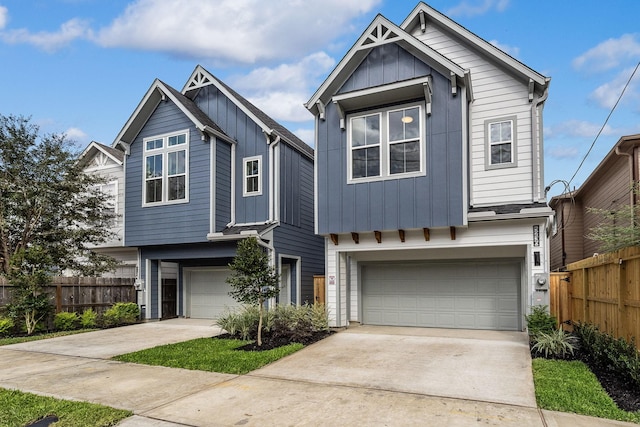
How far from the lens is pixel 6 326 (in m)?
11.2

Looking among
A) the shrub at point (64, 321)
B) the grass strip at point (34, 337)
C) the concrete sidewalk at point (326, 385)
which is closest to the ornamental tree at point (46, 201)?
the shrub at point (64, 321)

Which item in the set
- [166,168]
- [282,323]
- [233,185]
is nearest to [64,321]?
[166,168]

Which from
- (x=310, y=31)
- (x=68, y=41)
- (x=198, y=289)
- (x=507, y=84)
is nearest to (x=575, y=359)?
(x=507, y=84)

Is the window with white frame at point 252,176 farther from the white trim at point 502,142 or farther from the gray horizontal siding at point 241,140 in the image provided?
the white trim at point 502,142

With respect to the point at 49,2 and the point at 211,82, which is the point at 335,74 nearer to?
the point at 211,82

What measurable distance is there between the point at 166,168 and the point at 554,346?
37.0 feet

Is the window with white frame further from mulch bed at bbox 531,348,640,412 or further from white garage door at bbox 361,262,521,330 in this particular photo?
mulch bed at bbox 531,348,640,412

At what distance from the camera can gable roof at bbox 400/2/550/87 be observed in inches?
405

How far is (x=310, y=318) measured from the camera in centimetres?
1053

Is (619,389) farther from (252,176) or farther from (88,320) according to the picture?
(88,320)

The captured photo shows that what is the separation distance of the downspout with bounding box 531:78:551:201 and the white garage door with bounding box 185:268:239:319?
9529 mm

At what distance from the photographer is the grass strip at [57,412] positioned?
4797 millimetres

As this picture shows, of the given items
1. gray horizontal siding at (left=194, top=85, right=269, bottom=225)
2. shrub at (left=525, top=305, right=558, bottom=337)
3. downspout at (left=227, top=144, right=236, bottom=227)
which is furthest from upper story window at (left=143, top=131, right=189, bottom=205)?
shrub at (left=525, top=305, right=558, bottom=337)

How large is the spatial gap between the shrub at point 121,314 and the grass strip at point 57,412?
7772mm
